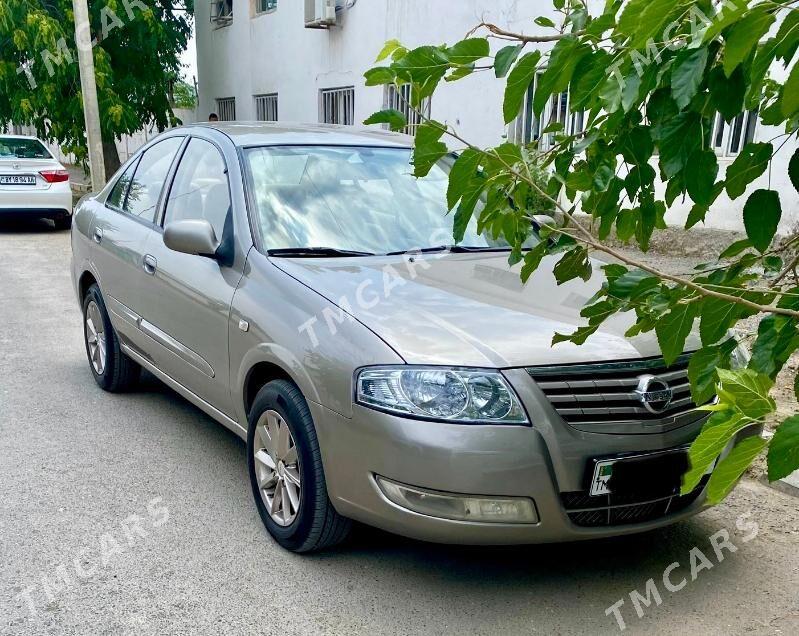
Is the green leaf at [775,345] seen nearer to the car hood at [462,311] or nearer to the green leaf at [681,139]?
the green leaf at [681,139]

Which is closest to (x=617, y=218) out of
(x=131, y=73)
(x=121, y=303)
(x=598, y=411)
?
(x=598, y=411)

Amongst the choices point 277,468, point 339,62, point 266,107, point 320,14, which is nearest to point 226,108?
point 266,107

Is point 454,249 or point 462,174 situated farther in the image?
point 454,249

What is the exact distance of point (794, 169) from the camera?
1411mm

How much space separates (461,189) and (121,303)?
12.5ft

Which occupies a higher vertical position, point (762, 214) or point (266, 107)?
point (762, 214)

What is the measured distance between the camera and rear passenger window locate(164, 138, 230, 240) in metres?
4.07

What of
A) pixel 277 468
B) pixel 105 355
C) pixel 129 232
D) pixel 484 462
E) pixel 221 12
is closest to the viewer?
pixel 484 462

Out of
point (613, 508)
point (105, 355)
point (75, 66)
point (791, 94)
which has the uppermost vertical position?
point (75, 66)

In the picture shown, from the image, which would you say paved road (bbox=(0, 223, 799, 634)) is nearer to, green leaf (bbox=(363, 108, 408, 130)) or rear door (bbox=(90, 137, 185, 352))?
rear door (bbox=(90, 137, 185, 352))

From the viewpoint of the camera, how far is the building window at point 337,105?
15.2 meters

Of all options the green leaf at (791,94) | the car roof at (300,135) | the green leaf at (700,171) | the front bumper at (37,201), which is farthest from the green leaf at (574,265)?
the front bumper at (37,201)

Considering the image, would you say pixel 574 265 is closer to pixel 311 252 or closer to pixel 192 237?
pixel 311 252

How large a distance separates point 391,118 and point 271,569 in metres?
2.20
